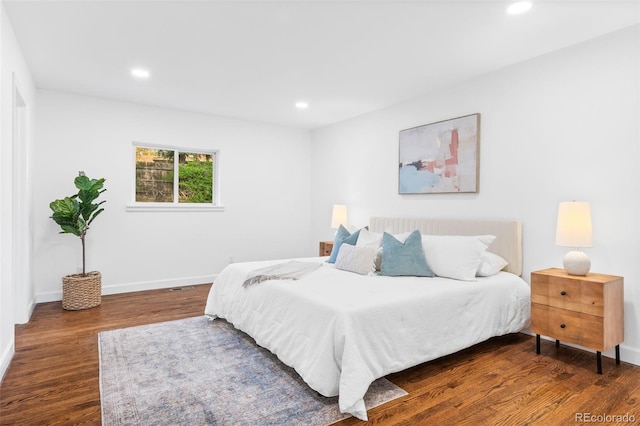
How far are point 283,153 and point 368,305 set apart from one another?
13.9 feet

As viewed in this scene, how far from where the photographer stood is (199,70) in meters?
3.61

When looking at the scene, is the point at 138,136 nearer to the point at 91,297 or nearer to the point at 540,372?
the point at 91,297

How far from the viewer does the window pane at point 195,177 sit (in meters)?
5.34

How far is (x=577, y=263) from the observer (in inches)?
106

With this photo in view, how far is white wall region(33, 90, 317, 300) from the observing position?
4.29 metres

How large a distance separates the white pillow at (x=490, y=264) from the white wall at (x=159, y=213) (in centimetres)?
347

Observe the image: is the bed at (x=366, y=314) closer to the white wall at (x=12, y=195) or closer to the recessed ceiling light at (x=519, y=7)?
the white wall at (x=12, y=195)

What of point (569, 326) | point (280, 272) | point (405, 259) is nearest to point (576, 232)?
point (569, 326)

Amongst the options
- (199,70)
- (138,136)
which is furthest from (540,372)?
(138,136)

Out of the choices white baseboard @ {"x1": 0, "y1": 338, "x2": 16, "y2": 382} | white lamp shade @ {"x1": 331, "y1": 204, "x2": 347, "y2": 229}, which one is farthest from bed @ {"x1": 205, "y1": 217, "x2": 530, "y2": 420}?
white lamp shade @ {"x1": 331, "y1": 204, "x2": 347, "y2": 229}

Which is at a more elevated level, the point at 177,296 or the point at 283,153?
the point at 283,153

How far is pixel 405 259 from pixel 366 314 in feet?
3.76

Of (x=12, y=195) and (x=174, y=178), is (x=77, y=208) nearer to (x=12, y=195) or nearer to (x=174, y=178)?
(x=12, y=195)

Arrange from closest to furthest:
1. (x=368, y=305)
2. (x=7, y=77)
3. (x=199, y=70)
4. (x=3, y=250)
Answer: (x=368, y=305) < (x=3, y=250) < (x=7, y=77) < (x=199, y=70)
